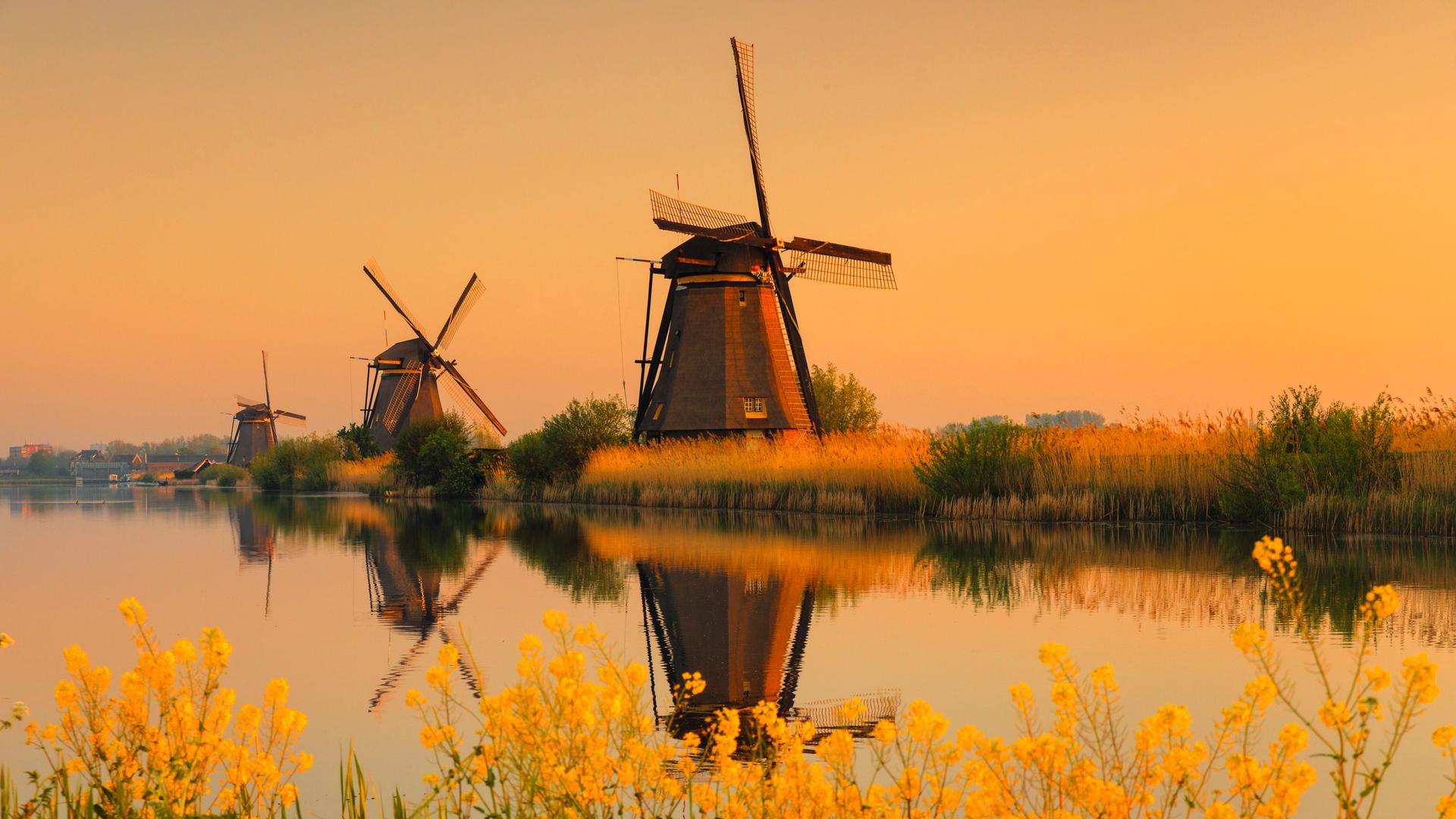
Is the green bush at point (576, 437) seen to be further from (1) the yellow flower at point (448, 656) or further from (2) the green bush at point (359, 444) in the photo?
(1) the yellow flower at point (448, 656)

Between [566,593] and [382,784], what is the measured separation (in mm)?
7552

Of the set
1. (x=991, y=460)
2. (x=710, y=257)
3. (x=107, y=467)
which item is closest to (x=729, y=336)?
(x=710, y=257)

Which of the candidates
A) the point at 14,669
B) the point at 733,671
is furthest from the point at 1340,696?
the point at 14,669

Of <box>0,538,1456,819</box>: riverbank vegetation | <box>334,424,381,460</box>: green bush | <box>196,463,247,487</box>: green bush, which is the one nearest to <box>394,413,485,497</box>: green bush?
<box>334,424,381,460</box>: green bush

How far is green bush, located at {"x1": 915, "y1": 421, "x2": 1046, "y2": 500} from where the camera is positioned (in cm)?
2261

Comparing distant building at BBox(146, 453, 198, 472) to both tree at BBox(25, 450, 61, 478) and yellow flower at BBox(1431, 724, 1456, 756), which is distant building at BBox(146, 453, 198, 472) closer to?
tree at BBox(25, 450, 61, 478)

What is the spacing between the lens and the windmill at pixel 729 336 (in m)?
33.1

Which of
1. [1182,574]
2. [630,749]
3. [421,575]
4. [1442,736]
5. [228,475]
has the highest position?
[228,475]

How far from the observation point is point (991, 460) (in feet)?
74.7

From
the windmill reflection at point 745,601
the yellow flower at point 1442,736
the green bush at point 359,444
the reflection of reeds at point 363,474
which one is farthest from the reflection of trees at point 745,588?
the green bush at point 359,444

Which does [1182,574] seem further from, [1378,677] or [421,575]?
[1378,677]

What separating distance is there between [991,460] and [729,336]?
12.1 metres

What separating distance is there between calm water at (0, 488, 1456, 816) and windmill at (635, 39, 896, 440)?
1055cm

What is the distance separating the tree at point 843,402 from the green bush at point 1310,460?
861 inches
